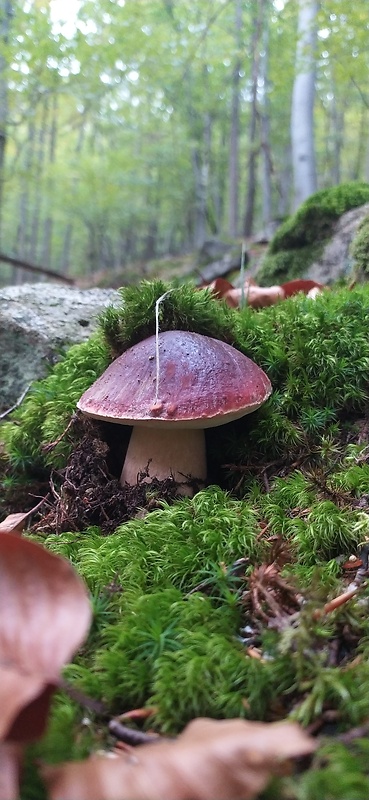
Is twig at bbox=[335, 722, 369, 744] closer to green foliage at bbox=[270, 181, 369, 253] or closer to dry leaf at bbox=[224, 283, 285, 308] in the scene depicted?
dry leaf at bbox=[224, 283, 285, 308]

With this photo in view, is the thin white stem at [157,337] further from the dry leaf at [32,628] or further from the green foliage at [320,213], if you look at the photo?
the green foliage at [320,213]

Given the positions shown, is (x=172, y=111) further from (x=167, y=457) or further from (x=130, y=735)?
(x=130, y=735)

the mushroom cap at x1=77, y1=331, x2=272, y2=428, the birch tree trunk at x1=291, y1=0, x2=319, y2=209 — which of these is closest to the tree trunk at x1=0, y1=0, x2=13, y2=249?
the birch tree trunk at x1=291, y1=0, x2=319, y2=209

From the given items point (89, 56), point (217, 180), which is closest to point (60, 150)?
point (217, 180)

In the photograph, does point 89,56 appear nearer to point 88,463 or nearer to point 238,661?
point 88,463

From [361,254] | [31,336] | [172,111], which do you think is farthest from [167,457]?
[172,111]

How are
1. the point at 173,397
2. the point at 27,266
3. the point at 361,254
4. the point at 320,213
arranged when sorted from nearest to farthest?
the point at 173,397 → the point at 361,254 → the point at 27,266 → the point at 320,213
